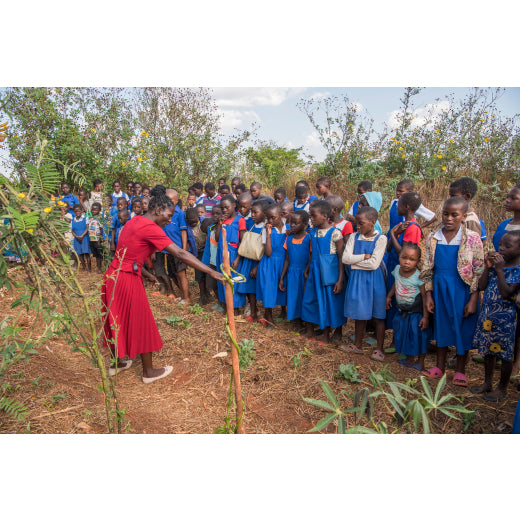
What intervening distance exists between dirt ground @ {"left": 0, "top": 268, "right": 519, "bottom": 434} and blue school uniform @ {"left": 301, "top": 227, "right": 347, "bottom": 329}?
307 millimetres

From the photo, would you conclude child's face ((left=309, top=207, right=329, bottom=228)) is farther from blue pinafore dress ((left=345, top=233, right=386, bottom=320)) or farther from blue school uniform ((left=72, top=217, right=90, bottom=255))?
blue school uniform ((left=72, top=217, right=90, bottom=255))

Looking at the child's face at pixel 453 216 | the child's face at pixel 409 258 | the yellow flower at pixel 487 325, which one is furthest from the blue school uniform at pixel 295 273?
the yellow flower at pixel 487 325

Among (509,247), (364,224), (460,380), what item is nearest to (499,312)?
(509,247)

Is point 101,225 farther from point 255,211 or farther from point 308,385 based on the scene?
point 308,385

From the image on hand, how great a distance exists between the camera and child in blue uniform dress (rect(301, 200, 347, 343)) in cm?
405

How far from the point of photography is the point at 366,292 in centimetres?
384

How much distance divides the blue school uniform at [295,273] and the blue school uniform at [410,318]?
1132 mm

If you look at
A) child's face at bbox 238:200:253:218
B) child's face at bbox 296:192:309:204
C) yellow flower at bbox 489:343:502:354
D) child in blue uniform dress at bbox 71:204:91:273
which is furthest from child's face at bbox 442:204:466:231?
child in blue uniform dress at bbox 71:204:91:273

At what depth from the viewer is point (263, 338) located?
4379mm

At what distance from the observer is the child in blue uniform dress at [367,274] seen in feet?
Answer: 12.3

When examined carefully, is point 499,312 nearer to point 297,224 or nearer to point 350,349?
point 350,349

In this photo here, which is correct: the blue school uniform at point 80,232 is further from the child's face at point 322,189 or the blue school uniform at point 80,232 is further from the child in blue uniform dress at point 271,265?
the child's face at point 322,189

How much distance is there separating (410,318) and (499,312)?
81cm

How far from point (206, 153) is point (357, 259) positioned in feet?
27.5
